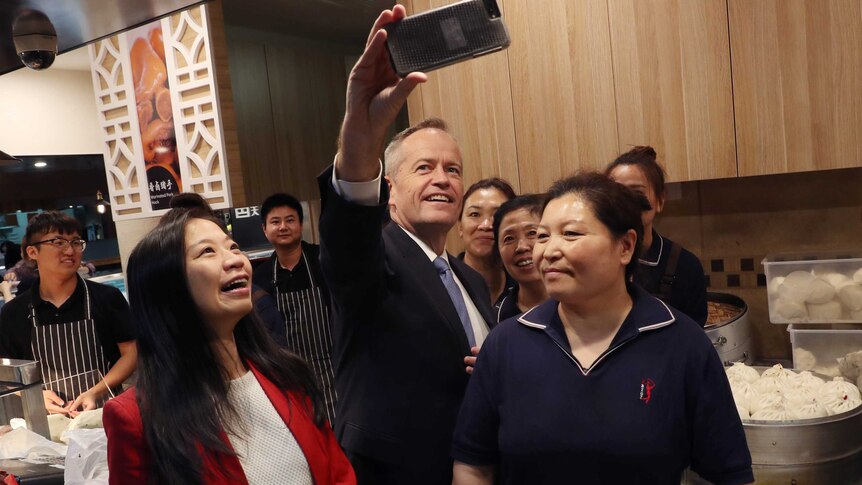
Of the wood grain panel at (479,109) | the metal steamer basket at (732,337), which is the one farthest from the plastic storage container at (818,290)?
the wood grain panel at (479,109)

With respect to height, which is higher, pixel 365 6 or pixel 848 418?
pixel 365 6

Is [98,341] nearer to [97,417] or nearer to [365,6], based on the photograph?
[97,417]

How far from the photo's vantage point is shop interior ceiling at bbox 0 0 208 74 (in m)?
1.22

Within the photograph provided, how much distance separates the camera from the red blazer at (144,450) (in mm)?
1146

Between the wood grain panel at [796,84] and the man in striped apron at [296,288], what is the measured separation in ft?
6.35

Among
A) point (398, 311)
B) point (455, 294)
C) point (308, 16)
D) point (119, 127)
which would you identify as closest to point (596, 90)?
point (455, 294)

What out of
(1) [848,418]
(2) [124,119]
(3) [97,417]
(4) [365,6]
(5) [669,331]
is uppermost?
(4) [365,6]

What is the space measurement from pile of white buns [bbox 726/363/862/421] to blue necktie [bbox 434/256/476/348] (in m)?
0.80

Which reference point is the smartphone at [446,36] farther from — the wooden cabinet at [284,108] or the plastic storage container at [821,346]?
the wooden cabinet at [284,108]

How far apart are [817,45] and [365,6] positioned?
300cm

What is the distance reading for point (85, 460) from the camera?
1444mm

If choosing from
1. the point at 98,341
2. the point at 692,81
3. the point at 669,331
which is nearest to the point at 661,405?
the point at 669,331

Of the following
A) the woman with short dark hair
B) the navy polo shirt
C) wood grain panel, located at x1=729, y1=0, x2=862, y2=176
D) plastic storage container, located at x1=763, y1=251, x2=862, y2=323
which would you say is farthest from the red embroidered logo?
wood grain panel, located at x1=729, y1=0, x2=862, y2=176

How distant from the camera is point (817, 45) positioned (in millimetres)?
2621
